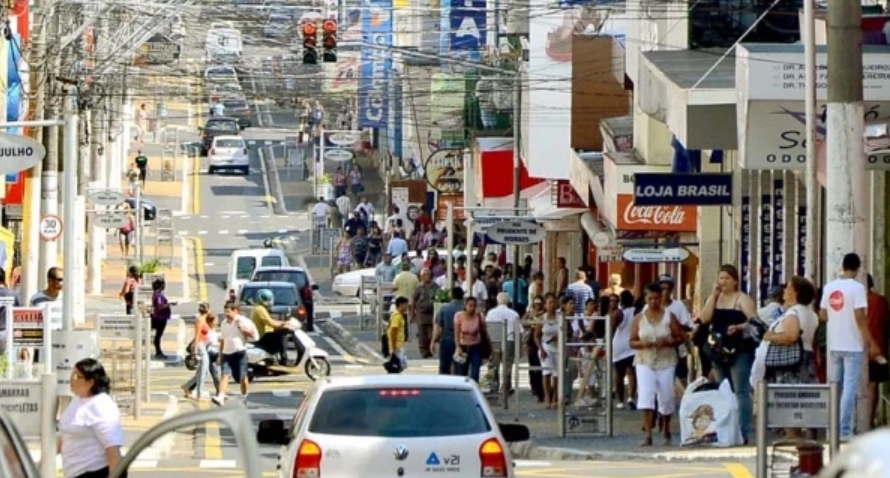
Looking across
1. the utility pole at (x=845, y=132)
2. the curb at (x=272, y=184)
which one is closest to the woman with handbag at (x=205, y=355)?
the utility pole at (x=845, y=132)

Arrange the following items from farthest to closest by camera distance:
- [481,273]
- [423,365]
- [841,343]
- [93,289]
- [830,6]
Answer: [93,289], [481,273], [423,365], [841,343], [830,6]

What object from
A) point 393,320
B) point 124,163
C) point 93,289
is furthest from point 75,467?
point 124,163

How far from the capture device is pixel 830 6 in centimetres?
1683

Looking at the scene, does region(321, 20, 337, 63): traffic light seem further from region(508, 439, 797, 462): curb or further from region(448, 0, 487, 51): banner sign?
region(448, 0, 487, 51): banner sign

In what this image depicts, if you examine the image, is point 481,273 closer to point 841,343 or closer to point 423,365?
point 423,365

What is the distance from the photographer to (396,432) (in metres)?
13.8

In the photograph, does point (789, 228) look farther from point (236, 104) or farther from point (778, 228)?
point (236, 104)

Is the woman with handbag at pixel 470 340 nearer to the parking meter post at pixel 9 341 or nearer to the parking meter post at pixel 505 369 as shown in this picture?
the parking meter post at pixel 505 369

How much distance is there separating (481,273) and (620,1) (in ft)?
21.1

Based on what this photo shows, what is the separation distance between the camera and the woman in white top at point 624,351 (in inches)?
1013

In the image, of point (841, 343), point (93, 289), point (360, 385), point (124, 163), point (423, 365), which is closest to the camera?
point (360, 385)

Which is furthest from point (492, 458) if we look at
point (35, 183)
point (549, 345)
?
point (35, 183)

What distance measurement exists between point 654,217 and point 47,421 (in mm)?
20935

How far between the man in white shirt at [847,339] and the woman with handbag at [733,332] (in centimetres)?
240
